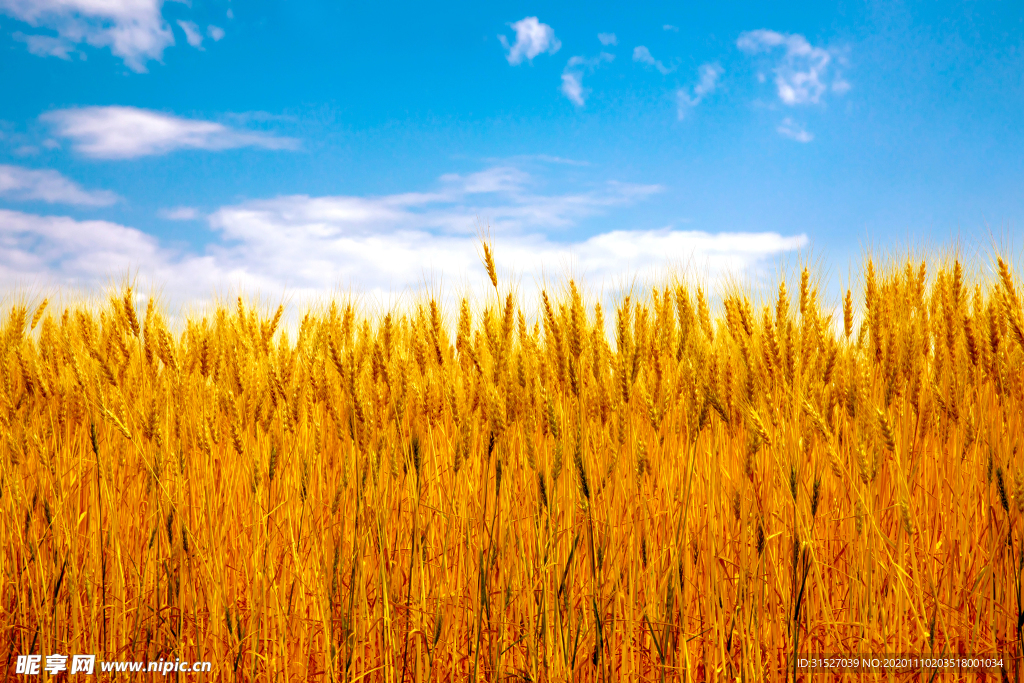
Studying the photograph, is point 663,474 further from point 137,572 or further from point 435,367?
point 137,572

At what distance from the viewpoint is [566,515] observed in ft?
7.01

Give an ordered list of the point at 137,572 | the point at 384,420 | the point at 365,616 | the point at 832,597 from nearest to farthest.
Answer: the point at 365,616 < the point at 832,597 < the point at 137,572 < the point at 384,420

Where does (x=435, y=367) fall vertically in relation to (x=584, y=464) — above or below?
above

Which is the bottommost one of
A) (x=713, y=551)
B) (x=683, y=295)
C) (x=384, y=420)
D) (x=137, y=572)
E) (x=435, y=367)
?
(x=137, y=572)

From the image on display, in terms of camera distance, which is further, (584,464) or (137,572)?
(137,572)

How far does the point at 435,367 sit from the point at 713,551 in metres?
1.63

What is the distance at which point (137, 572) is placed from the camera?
2.16 meters

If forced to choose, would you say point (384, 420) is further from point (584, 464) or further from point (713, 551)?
point (713, 551)

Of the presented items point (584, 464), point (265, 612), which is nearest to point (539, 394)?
point (584, 464)

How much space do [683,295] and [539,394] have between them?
1025 mm

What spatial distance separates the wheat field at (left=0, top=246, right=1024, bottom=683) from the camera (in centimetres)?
177

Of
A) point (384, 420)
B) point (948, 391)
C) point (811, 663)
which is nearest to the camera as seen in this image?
point (811, 663)

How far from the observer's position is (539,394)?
2129 mm

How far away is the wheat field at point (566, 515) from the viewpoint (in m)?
1.77
